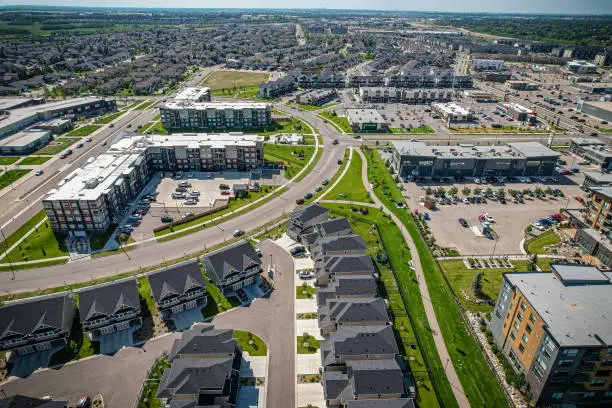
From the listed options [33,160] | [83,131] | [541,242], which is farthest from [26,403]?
[83,131]

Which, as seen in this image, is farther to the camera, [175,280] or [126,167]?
[126,167]

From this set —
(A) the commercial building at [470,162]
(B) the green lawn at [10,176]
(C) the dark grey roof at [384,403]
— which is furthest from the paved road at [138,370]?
(B) the green lawn at [10,176]

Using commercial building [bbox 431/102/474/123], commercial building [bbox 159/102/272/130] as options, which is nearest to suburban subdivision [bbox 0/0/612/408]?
commercial building [bbox 159/102/272/130]

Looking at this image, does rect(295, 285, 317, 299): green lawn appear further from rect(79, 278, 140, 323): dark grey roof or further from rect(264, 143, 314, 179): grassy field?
rect(264, 143, 314, 179): grassy field

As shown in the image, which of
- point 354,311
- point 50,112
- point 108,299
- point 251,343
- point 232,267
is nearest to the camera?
point 251,343

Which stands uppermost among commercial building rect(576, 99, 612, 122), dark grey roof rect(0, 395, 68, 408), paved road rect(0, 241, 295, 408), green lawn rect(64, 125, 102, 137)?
commercial building rect(576, 99, 612, 122)

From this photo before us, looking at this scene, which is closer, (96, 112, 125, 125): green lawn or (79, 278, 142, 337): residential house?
(79, 278, 142, 337): residential house

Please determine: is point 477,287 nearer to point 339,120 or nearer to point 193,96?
point 339,120
